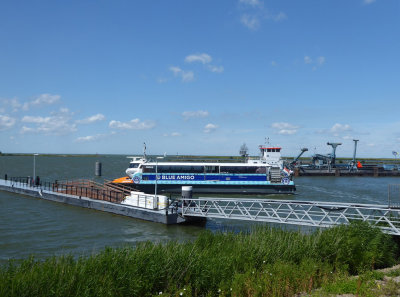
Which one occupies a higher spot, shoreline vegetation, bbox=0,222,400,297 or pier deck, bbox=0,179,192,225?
shoreline vegetation, bbox=0,222,400,297

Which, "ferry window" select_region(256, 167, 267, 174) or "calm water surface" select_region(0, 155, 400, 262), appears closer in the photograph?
"calm water surface" select_region(0, 155, 400, 262)

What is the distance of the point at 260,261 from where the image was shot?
10539 mm

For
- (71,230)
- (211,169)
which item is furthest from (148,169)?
(71,230)

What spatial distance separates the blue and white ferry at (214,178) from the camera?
39.2m

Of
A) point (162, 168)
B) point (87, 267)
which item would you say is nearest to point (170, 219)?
point (87, 267)

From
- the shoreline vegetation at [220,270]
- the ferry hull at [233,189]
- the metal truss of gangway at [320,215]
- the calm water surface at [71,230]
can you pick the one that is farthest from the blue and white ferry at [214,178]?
the shoreline vegetation at [220,270]

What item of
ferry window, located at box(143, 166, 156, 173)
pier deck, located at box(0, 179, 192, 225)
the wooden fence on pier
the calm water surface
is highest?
ferry window, located at box(143, 166, 156, 173)

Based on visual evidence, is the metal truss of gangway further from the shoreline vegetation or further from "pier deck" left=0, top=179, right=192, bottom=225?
the shoreline vegetation

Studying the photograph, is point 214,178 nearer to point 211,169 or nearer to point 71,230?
point 211,169

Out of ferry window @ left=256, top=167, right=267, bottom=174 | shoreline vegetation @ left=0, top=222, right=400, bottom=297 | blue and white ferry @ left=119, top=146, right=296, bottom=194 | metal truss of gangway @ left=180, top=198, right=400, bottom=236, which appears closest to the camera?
shoreline vegetation @ left=0, top=222, right=400, bottom=297

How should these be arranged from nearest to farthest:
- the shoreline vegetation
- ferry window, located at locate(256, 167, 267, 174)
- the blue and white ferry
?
the shoreline vegetation, the blue and white ferry, ferry window, located at locate(256, 167, 267, 174)

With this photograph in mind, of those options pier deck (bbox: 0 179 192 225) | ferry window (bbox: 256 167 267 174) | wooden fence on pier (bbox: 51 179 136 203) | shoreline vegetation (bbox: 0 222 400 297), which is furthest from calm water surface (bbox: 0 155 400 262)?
ferry window (bbox: 256 167 267 174)

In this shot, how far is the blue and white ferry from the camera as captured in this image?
3919cm

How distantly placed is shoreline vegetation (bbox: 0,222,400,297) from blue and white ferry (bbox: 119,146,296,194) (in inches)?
1063
